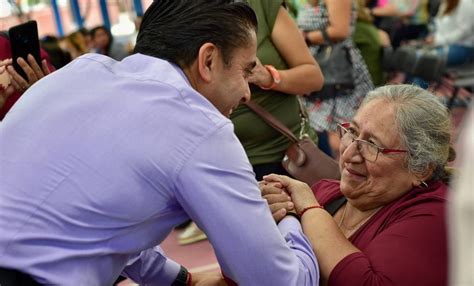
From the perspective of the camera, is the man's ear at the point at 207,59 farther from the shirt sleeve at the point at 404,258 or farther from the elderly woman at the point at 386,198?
the shirt sleeve at the point at 404,258

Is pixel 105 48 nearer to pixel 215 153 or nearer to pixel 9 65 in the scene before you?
pixel 9 65

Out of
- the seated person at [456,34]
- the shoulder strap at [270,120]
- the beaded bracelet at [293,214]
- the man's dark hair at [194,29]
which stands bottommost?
the seated person at [456,34]

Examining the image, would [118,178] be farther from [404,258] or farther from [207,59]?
[404,258]

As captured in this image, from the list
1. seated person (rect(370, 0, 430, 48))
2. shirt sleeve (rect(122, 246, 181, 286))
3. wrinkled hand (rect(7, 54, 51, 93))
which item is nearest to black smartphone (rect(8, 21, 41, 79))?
wrinkled hand (rect(7, 54, 51, 93))

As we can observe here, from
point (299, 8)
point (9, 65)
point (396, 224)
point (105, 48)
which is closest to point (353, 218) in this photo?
point (396, 224)

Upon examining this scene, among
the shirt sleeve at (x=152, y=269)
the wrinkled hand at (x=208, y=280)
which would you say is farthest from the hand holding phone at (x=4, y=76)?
the wrinkled hand at (x=208, y=280)

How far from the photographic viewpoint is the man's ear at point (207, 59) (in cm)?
146

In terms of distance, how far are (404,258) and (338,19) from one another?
208 cm

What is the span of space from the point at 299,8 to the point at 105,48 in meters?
5.34

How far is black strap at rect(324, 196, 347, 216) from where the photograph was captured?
6.86 ft

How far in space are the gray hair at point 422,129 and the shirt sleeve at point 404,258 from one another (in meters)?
0.17

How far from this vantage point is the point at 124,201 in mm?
1371

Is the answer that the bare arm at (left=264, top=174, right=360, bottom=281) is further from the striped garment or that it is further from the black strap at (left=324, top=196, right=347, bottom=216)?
the striped garment

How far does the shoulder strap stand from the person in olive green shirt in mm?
26
